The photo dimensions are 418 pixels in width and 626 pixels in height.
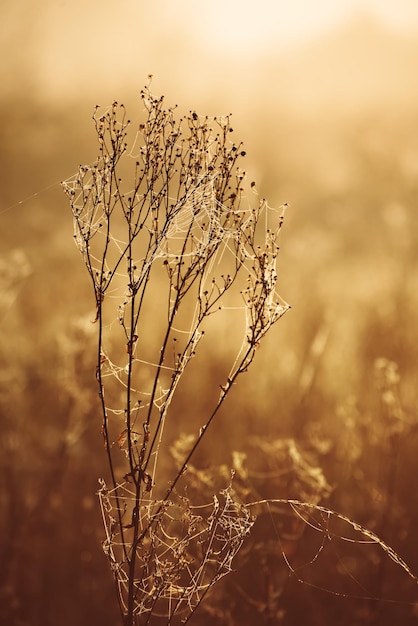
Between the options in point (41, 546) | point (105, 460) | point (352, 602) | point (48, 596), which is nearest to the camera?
point (352, 602)

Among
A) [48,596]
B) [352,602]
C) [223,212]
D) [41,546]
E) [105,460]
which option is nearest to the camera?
[223,212]

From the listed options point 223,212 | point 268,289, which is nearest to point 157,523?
point 268,289

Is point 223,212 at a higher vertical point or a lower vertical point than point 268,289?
higher

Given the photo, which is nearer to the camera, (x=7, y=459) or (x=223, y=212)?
(x=223, y=212)

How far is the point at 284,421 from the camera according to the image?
9.67 meters

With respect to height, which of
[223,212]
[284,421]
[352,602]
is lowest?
[352,602]

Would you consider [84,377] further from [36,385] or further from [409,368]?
[409,368]

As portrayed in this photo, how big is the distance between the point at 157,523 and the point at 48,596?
5.86 metres

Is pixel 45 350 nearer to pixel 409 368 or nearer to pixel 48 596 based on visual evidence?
pixel 48 596

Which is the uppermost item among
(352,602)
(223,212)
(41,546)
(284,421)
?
(284,421)

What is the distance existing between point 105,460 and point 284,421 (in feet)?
10.6

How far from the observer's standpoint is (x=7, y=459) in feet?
27.9

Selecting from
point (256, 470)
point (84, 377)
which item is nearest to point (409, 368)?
point (256, 470)

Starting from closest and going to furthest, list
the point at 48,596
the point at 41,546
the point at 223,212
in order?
1. the point at 223,212
2. the point at 48,596
3. the point at 41,546
